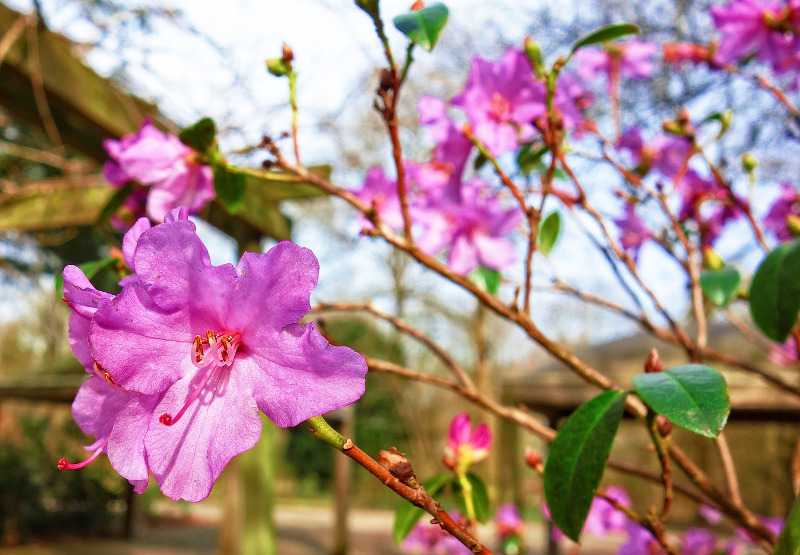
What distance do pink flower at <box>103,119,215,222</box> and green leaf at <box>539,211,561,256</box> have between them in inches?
19.4

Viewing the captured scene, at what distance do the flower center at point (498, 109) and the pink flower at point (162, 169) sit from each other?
394 millimetres

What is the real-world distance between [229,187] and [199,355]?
320mm

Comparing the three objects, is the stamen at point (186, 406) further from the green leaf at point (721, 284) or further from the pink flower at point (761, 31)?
the pink flower at point (761, 31)

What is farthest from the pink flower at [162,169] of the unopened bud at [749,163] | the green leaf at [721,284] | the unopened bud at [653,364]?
the unopened bud at [749,163]

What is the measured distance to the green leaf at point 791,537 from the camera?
41 centimetres

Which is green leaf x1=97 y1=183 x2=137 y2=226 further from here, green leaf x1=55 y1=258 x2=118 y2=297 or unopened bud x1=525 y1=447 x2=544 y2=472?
unopened bud x1=525 y1=447 x2=544 y2=472

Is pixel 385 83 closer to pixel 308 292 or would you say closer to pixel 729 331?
pixel 308 292

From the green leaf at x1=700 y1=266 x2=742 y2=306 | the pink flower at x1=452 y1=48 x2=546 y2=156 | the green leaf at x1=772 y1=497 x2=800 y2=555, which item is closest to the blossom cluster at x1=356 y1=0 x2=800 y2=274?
the pink flower at x1=452 y1=48 x2=546 y2=156

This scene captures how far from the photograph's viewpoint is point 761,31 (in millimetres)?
1086

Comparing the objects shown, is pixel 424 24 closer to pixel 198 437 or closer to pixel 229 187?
pixel 229 187

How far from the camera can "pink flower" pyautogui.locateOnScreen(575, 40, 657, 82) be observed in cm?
A: 135

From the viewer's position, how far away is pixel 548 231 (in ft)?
3.09

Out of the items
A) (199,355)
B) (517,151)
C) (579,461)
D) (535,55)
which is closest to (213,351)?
(199,355)

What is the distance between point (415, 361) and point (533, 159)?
979 cm
